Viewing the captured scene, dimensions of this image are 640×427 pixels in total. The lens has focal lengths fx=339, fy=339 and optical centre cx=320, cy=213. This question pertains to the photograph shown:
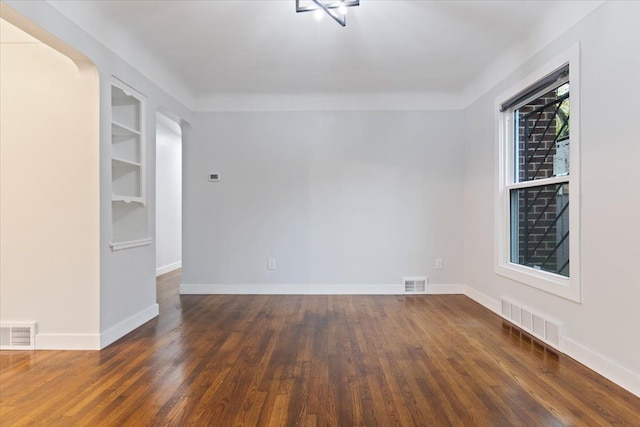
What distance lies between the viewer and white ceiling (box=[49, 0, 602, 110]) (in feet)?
8.61

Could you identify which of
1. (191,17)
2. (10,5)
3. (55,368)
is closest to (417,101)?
(191,17)

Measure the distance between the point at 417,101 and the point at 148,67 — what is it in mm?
3218

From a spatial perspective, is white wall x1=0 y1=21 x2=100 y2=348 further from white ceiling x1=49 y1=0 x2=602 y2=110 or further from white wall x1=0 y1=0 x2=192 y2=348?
white ceiling x1=49 y1=0 x2=602 y2=110

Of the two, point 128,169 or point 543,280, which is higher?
point 128,169

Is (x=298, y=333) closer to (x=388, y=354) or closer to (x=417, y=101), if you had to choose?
(x=388, y=354)

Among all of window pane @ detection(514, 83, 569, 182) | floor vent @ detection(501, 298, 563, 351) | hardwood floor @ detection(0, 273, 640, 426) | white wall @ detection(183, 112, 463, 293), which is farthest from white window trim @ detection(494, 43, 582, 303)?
white wall @ detection(183, 112, 463, 293)

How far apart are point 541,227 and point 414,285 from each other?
5.89 ft

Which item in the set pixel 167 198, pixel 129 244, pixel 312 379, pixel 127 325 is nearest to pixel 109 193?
pixel 129 244

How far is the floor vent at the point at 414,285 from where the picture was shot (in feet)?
14.7

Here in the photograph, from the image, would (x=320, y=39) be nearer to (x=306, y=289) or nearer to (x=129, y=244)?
(x=129, y=244)

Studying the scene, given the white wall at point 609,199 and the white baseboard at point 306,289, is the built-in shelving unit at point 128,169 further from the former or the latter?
the white wall at point 609,199

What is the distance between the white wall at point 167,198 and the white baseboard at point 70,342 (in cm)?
325

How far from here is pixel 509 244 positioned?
11.6ft

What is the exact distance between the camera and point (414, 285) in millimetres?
4496
